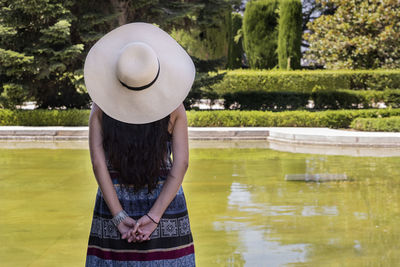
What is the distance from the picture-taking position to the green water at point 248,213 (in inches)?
227

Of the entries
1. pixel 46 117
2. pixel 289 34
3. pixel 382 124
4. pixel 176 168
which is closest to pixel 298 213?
pixel 176 168

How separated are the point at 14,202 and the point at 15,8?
14.0 m

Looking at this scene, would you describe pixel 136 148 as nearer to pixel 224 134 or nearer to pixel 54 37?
pixel 224 134

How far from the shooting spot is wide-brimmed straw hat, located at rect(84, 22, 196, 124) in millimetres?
3111

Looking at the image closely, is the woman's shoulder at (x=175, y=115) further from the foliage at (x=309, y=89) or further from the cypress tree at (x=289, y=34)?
the cypress tree at (x=289, y=34)

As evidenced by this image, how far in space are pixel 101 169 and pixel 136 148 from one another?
20cm

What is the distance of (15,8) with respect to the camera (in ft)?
68.8

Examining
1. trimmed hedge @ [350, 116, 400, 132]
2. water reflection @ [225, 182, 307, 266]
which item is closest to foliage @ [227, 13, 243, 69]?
trimmed hedge @ [350, 116, 400, 132]

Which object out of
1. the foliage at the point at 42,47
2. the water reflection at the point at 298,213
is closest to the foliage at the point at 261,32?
the foliage at the point at 42,47

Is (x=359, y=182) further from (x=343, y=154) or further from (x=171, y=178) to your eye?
(x=171, y=178)

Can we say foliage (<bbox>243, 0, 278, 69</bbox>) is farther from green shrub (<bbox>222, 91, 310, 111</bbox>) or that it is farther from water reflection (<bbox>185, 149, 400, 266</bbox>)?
water reflection (<bbox>185, 149, 400, 266</bbox>)

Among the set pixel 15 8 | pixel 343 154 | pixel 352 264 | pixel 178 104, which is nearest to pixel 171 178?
pixel 178 104

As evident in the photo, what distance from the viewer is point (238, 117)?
1978cm

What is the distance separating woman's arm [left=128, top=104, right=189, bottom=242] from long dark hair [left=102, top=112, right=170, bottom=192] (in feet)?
0.22
